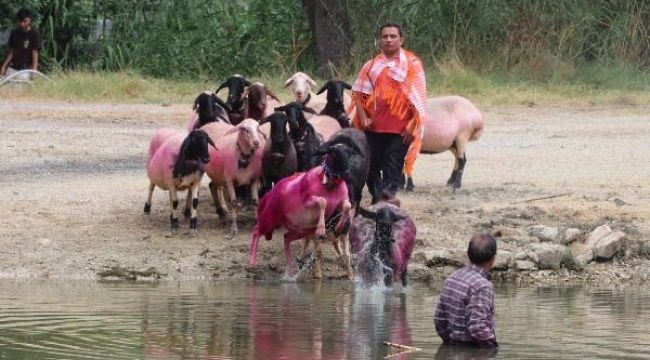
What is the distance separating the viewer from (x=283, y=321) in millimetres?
11281

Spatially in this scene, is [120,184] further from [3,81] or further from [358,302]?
[3,81]

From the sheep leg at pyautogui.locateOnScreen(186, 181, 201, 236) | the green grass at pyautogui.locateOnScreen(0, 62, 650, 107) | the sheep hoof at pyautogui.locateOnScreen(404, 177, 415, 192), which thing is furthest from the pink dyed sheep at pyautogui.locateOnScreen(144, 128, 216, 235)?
the green grass at pyautogui.locateOnScreen(0, 62, 650, 107)

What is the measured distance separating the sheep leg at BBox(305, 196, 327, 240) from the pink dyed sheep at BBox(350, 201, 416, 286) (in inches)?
12.2

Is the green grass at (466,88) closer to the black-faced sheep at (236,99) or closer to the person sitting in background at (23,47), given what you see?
the person sitting in background at (23,47)

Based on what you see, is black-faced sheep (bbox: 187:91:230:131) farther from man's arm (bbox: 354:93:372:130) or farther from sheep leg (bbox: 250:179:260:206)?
man's arm (bbox: 354:93:372:130)

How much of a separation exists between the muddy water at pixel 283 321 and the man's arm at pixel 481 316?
0.43 feet


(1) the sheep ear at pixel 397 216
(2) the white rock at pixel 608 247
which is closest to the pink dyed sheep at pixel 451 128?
(2) the white rock at pixel 608 247

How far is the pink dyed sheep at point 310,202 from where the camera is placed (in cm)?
1307

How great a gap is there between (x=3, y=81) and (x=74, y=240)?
9708 millimetres

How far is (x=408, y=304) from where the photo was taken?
12297 mm

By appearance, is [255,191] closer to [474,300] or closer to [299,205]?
[299,205]

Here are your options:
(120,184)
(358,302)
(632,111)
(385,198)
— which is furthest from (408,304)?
(632,111)

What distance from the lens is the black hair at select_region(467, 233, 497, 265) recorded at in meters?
9.76

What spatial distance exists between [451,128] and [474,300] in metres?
6.81
